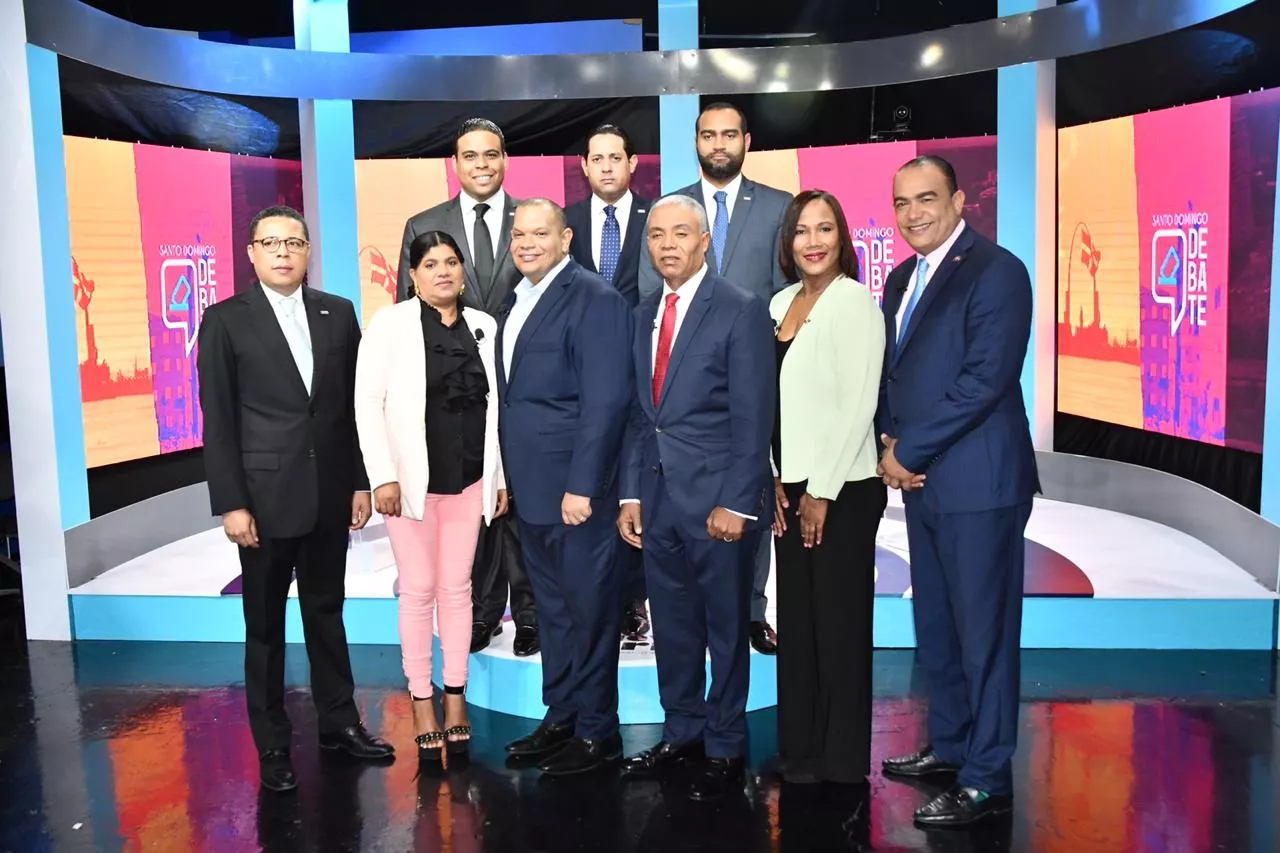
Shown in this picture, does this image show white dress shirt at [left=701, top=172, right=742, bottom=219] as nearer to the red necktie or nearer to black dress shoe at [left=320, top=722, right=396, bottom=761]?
the red necktie

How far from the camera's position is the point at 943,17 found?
311 inches

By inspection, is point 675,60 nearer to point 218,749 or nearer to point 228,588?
point 228,588

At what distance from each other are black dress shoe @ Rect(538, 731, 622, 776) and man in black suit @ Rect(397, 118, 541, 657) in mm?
535

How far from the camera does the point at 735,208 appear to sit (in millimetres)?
3979

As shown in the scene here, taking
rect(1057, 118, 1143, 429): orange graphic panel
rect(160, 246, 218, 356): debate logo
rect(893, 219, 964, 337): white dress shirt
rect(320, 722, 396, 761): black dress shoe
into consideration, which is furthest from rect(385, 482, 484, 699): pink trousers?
rect(1057, 118, 1143, 429): orange graphic panel

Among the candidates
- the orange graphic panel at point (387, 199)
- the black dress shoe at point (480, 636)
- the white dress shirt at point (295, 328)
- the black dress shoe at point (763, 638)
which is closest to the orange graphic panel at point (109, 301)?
the orange graphic panel at point (387, 199)

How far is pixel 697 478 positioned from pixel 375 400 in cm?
103

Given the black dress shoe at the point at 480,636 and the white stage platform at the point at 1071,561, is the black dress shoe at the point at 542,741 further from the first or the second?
the white stage platform at the point at 1071,561

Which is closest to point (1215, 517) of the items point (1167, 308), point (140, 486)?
point (1167, 308)

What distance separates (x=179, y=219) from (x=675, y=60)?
3.07 metres

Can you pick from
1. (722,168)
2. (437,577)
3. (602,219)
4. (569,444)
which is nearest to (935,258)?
(722,168)

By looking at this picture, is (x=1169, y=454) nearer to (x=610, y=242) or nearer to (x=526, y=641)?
(x=610, y=242)

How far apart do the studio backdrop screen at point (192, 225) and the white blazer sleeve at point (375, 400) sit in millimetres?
3072

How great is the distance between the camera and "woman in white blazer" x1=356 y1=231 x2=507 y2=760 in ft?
11.4
